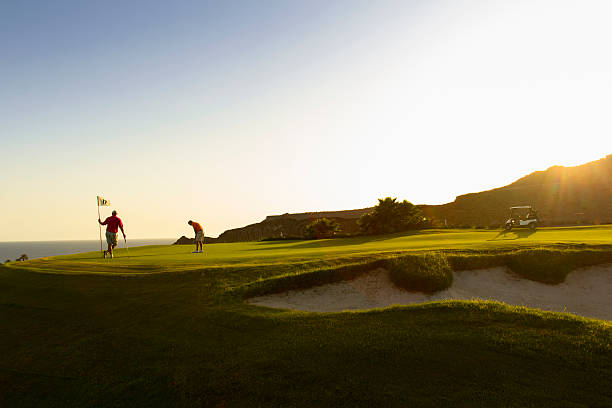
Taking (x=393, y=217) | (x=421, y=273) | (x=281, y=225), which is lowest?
(x=421, y=273)

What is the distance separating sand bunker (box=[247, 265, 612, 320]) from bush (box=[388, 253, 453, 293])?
249mm

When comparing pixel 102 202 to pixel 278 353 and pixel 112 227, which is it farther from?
pixel 278 353

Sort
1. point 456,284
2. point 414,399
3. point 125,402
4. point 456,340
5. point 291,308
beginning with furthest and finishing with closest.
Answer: point 456,284 → point 291,308 → point 456,340 → point 125,402 → point 414,399

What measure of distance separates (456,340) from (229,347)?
508 cm

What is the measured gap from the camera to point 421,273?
12.4 meters

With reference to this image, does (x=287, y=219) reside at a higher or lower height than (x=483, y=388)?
higher

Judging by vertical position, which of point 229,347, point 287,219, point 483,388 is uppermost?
point 287,219

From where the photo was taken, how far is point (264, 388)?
6.62 meters

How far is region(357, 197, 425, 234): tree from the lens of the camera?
119ft

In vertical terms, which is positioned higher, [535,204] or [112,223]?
[112,223]

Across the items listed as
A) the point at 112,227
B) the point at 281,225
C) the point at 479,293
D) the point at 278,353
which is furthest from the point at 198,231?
the point at 281,225

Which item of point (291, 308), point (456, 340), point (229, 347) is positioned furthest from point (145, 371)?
point (456, 340)

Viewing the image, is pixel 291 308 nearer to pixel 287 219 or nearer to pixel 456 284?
pixel 456 284

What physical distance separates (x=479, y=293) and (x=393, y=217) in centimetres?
2461
